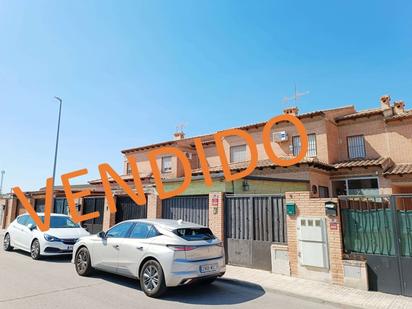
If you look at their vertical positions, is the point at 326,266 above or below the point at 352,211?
below

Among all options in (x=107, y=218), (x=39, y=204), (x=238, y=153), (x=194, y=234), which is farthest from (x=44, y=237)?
(x=238, y=153)

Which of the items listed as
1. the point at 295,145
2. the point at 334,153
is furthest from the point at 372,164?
the point at 295,145

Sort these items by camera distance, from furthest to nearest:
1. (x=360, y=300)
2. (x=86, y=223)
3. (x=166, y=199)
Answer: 1. (x=86, y=223)
2. (x=166, y=199)
3. (x=360, y=300)

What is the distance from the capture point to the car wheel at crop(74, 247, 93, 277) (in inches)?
305

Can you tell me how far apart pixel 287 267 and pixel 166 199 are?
18.5 feet

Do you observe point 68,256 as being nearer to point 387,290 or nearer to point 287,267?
point 287,267

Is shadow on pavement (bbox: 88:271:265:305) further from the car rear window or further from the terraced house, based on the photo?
the terraced house

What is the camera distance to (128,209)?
43.8 ft

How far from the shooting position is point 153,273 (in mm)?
6262

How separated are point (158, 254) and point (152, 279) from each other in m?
0.54

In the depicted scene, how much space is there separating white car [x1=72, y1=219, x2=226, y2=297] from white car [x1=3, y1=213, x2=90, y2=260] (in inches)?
121

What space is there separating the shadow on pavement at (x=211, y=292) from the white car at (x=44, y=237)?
320cm

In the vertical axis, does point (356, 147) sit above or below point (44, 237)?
above

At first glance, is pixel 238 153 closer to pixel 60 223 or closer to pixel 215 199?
pixel 215 199
